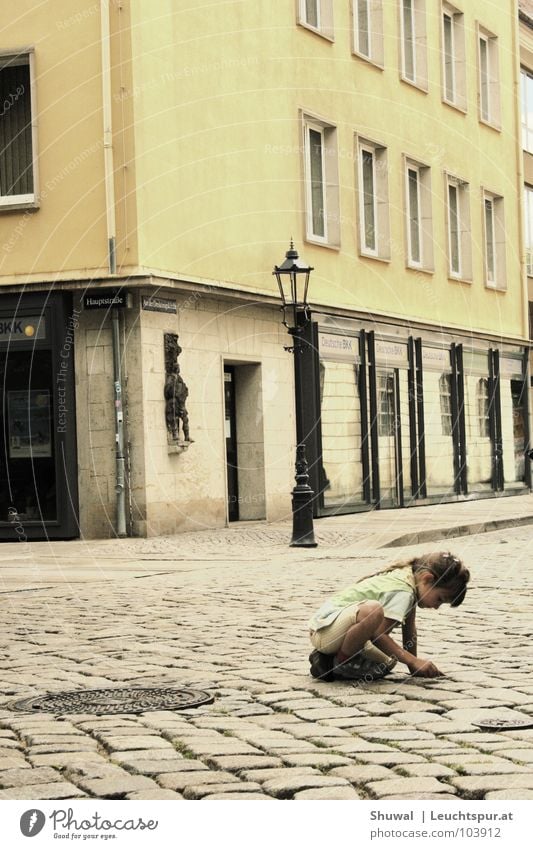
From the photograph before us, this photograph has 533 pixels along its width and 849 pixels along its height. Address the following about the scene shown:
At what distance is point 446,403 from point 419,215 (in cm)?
382

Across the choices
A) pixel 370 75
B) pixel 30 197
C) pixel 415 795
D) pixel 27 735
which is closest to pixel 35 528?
pixel 30 197

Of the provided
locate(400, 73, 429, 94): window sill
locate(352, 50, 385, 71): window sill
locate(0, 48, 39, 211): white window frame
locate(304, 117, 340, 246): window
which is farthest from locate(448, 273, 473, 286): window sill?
locate(0, 48, 39, 211): white window frame

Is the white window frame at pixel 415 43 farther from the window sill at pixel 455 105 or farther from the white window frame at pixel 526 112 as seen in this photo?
the white window frame at pixel 526 112

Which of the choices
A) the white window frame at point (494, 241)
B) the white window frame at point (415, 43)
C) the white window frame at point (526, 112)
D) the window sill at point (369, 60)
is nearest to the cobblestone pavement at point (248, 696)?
the window sill at point (369, 60)

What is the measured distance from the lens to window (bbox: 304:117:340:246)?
25.5 metres

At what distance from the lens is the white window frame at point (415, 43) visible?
29094 millimetres

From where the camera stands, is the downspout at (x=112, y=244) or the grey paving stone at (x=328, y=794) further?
the downspout at (x=112, y=244)

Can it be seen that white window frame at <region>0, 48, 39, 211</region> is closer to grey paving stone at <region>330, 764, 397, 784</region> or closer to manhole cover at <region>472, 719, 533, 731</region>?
manhole cover at <region>472, 719, 533, 731</region>

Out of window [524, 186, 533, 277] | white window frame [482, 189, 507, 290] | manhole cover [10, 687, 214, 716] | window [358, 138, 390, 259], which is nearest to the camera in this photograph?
manhole cover [10, 687, 214, 716]

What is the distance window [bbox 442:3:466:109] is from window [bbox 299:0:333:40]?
5714 mm

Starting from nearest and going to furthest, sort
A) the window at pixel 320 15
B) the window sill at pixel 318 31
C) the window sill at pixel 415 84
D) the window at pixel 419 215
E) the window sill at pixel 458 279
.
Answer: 1. the window sill at pixel 318 31
2. the window at pixel 320 15
3. the window sill at pixel 415 84
4. the window at pixel 419 215
5. the window sill at pixel 458 279

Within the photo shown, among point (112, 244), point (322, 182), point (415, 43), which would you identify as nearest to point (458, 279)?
point (415, 43)

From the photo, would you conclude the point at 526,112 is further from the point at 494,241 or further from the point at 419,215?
the point at 419,215

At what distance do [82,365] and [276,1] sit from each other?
7.16m
